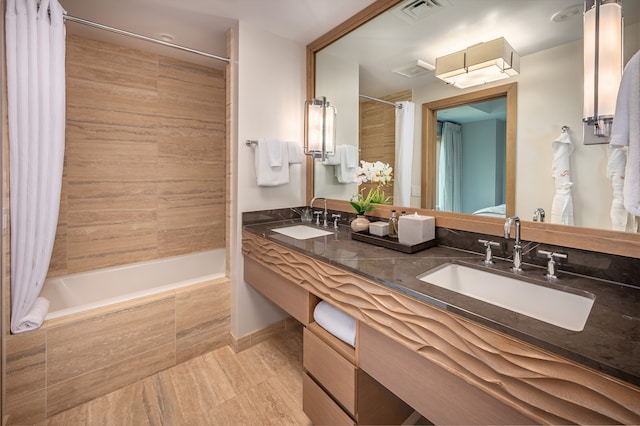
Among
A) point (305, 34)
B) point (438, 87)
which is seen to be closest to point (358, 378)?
point (438, 87)

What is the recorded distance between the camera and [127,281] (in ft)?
8.54

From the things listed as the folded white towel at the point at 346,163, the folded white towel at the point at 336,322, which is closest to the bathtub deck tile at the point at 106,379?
the folded white towel at the point at 336,322

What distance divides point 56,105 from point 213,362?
1859mm

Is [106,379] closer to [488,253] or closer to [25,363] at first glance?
[25,363]

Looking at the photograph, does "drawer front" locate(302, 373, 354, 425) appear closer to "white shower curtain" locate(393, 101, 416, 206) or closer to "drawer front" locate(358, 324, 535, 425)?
"drawer front" locate(358, 324, 535, 425)

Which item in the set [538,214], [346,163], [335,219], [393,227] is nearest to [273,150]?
[346,163]

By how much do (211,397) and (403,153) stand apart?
189 cm

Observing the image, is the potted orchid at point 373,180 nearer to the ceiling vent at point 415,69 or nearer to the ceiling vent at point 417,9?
the ceiling vent at point 415,69

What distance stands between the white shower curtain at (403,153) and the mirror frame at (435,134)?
98 millimetres

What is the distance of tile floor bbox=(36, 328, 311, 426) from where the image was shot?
160 centimetres

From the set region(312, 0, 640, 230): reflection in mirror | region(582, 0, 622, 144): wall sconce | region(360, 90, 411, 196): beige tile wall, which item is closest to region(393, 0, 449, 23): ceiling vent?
region(312, 0, 640, 230): reflection in mirror

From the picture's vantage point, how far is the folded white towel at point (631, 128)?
760mm

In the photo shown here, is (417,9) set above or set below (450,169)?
above

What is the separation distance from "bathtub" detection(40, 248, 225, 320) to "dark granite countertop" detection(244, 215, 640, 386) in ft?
4.05
